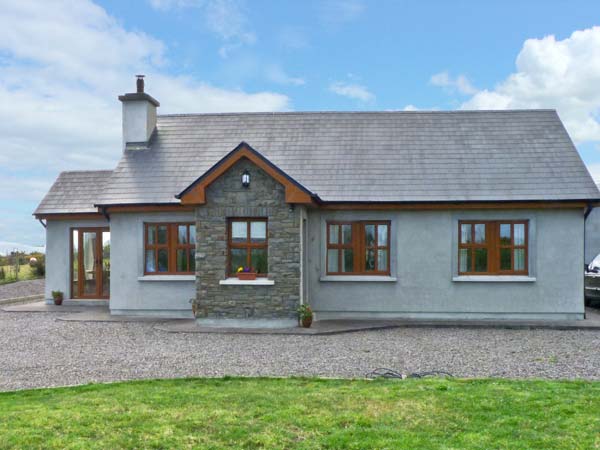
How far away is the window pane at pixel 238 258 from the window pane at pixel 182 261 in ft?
7.63

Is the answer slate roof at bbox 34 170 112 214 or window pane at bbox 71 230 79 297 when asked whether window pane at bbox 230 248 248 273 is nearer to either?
slate roof at bbox 34 170 112 214

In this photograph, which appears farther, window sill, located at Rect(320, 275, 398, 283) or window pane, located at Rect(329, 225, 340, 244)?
window pane, located at Rect(329, 225, 340, 244)

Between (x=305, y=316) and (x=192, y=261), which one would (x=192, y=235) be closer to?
(x=192, y=261)

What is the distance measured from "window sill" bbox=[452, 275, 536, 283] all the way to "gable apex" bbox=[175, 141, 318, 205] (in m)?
4.70

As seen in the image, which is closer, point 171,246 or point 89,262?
point 171,246

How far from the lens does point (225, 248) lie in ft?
47.9

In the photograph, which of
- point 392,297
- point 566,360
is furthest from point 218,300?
point 566,360

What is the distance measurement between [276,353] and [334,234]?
5.56 meters

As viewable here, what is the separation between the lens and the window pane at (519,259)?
52.3 feet

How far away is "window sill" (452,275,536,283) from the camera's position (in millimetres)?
15664

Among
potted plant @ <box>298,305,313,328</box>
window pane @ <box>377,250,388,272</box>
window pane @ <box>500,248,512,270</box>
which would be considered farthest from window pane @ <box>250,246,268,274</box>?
window pane @ <box>500,248,512,270</box>

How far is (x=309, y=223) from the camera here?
1611 centimetres

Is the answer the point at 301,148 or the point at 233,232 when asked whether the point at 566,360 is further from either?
the point at 301,148

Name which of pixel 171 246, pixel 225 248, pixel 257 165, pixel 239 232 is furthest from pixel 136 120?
pixel 225 248
